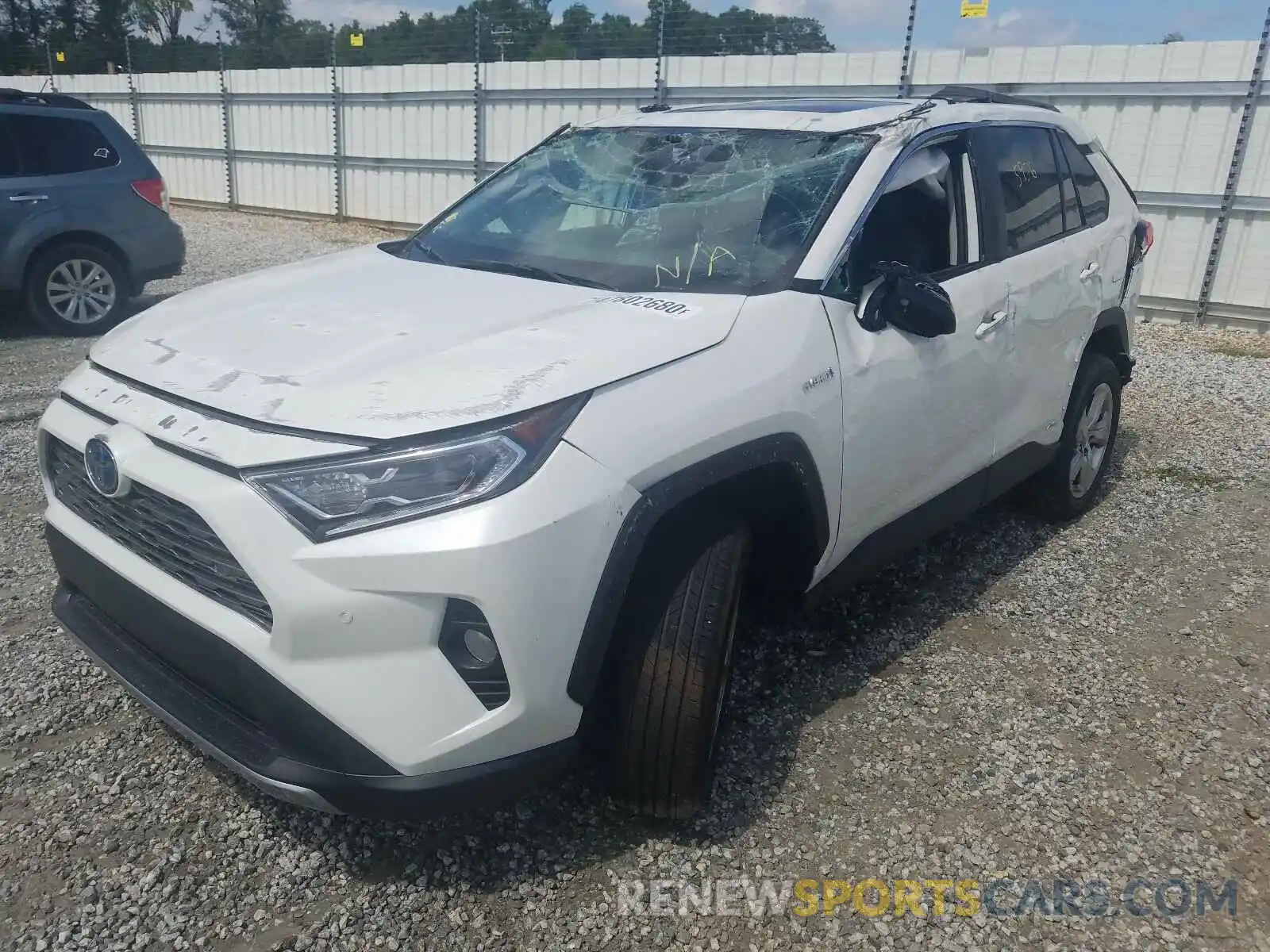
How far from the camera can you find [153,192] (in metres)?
8.20

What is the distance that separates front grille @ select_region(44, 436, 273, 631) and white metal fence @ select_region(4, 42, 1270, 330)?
24.4 ft

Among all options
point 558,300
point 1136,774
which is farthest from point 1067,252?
point 558,300

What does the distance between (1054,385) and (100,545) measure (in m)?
3.47

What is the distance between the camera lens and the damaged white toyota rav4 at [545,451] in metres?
1.94

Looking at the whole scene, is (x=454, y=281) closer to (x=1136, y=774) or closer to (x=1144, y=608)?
(x=1136, y=774)

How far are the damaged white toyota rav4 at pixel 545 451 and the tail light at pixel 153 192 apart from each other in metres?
5.76

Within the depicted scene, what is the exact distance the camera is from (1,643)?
10.8ft

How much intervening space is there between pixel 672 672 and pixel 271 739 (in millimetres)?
890

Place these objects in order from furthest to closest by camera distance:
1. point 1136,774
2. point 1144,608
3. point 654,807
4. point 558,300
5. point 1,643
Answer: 1. point 1144,608
2. point 1,643
3. point 1136,774
4. point 558,300
5. point 654,807

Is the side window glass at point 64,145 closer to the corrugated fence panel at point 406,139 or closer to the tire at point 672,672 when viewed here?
the corrugated fence panel at point 406,139

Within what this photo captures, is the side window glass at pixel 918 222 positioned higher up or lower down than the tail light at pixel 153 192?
higher up

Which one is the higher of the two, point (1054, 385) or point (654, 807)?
point (1054, 385)

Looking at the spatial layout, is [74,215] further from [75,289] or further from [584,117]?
[584,117]

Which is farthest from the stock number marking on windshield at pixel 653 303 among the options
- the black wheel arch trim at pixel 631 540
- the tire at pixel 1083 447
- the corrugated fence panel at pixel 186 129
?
the corrugated fence panel at pixel 186 129
